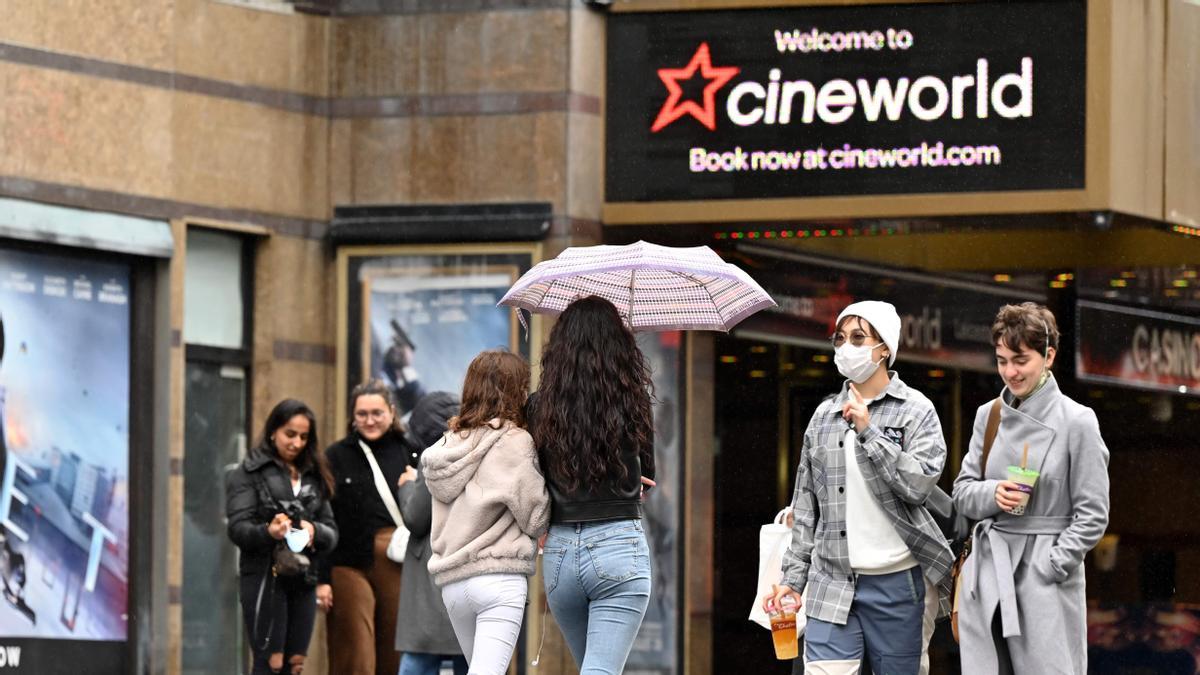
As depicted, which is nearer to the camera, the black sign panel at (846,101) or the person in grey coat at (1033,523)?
the person in grey coat at (1033,523)

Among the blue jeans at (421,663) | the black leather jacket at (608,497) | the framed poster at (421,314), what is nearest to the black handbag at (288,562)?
the blue jeans at (421,663)

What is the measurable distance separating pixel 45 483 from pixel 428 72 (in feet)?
11.5

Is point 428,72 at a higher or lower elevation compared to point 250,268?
higher

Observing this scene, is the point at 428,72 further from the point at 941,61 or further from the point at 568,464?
the point at 568,464

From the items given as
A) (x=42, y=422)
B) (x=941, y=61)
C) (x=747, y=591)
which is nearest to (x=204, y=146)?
(x=42, y=422)

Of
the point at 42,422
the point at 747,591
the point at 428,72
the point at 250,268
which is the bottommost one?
the point at 747,591

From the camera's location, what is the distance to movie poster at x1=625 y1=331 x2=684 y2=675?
47.2ft

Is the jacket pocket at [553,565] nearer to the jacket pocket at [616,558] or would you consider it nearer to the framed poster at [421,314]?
the jacket pocket at [616,558]

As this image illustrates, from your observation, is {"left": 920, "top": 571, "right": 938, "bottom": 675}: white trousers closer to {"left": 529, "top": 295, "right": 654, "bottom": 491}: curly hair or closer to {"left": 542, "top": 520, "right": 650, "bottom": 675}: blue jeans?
{"left": 542, "top": 520, "right": 650, "bottom": 675}: blue jeans

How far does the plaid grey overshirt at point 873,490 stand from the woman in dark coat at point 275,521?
367cm

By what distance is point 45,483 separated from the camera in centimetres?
1297

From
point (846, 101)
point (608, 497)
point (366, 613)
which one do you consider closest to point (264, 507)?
point (366, 613)

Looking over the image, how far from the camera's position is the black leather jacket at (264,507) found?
11.7m

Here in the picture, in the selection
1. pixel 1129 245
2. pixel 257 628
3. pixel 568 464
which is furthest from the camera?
pixel 1129 245
